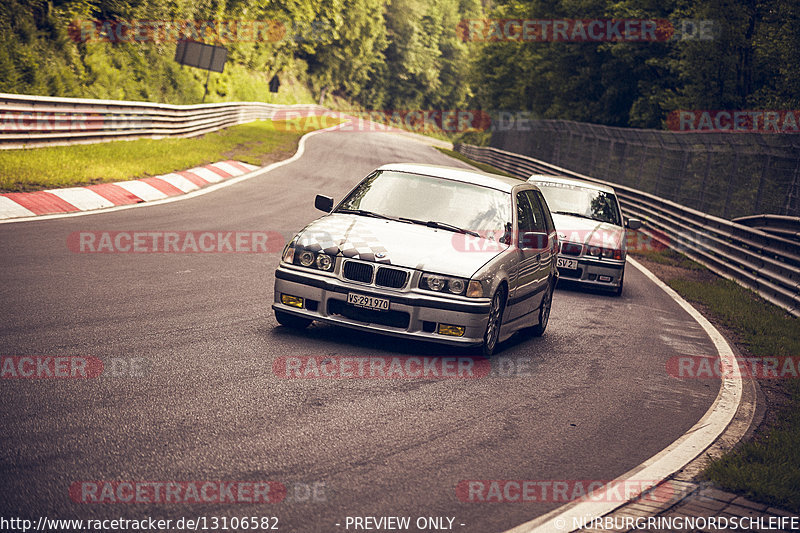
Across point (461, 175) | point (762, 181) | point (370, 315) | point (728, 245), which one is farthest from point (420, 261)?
point (762, 181)

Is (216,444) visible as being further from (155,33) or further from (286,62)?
(286,62)

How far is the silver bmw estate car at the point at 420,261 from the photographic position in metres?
7.45

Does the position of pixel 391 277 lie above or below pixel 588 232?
above

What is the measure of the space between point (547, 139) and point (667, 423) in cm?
3341

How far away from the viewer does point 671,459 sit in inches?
224

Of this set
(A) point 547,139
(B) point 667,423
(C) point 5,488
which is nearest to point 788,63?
(A) point 547,139

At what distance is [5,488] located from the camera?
155 inches
